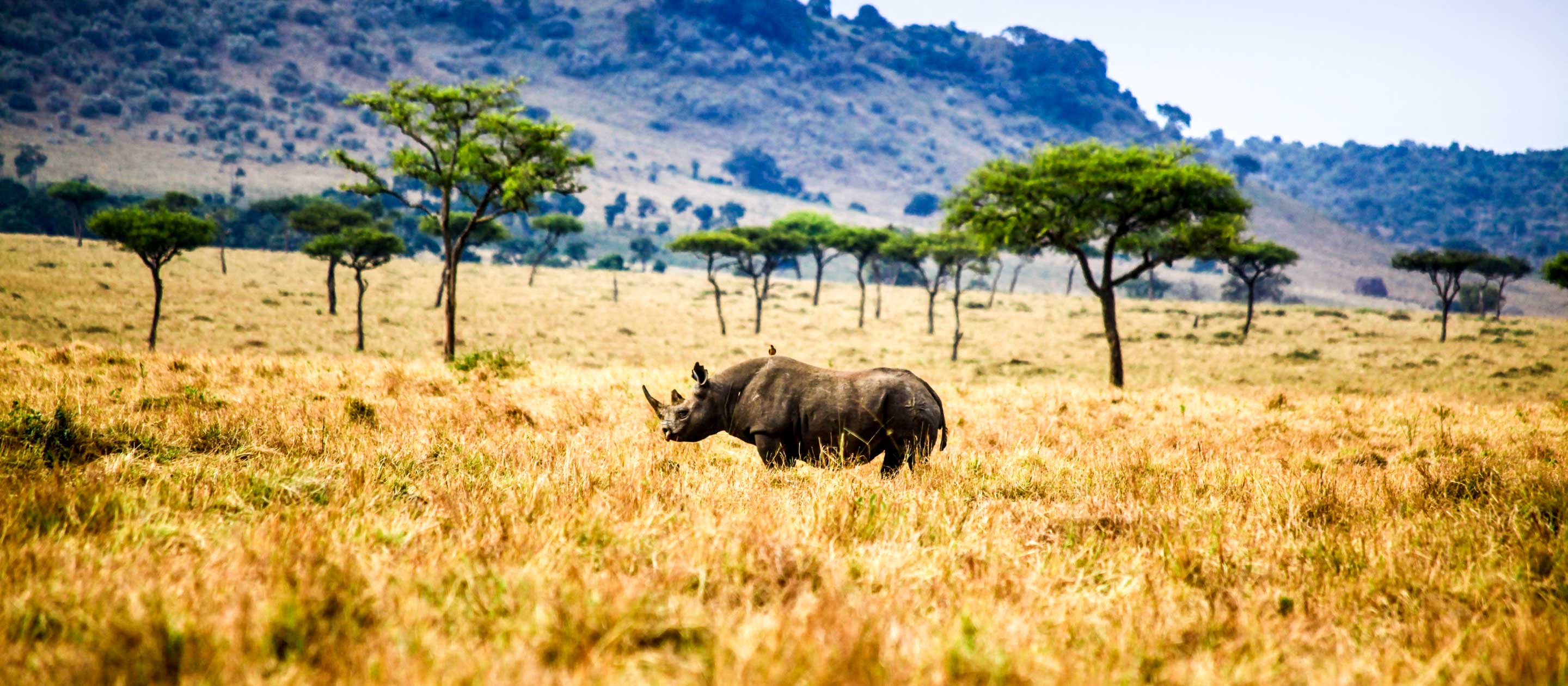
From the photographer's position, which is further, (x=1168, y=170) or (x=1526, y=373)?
(x=1526, y=373)

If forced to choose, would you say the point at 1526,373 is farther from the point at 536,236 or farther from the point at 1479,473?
the point at 536,236

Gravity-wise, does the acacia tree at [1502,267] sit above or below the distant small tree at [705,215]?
below

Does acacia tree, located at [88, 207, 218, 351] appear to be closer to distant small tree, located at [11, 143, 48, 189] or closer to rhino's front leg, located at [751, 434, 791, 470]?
rhino's front leg, located at [751, 434, 791, 470]

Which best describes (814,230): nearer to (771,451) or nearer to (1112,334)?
(1112,334)

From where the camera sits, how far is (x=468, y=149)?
21.6m

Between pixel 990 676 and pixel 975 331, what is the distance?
49.3 meters

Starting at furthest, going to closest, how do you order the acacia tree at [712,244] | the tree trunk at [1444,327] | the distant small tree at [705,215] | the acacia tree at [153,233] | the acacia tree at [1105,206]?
the distant small tree at [705,215], the acacia tree at [712,244], the tree trunk at [1444,327], the acacia tree at [153,233], the acacia tree at [1105,206]

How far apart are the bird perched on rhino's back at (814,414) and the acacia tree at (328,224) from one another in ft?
144

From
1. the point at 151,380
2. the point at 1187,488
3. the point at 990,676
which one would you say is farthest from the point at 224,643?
the point at 151,380

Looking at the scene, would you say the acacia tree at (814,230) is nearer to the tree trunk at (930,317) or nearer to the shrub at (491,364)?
the tree trunk at (930,317)

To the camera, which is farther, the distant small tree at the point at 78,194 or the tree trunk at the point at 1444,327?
the distant small tree at the point at 78,194

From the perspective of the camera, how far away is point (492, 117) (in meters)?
21.8

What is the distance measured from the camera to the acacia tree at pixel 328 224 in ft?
140

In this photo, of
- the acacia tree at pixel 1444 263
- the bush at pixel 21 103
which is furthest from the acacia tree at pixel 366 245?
the bush at pixel 21 103
